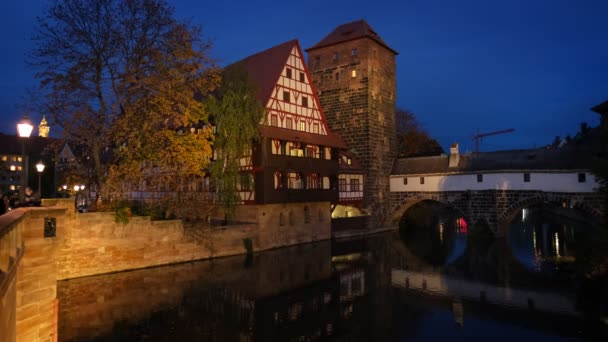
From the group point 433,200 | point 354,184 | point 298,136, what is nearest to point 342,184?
point 354,184

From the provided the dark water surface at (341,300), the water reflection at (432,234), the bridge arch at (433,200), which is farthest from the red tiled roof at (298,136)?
the bridge arch at (433,200)

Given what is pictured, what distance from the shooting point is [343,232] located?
110 ft

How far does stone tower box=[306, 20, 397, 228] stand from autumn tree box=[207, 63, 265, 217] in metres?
13.7

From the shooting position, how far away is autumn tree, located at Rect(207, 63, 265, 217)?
79.3 feet

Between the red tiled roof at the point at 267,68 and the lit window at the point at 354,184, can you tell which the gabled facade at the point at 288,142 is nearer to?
the red tiled roof at the point at 267,68

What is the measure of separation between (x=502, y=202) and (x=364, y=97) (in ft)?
46.8

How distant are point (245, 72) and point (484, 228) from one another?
2269 cm

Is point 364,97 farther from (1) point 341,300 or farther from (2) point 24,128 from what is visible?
(2) point 24,128

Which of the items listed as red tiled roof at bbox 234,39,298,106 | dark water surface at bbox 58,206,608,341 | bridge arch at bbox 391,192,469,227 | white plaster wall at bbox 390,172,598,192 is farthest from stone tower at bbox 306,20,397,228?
dark water surface at bbox 58,206,608,341

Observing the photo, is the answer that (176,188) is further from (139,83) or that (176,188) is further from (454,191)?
(454,191)

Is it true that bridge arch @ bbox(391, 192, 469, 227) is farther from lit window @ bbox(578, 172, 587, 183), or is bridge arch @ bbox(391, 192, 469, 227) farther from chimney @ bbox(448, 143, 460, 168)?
lit window @ bbox(578, 172, 587, 183)

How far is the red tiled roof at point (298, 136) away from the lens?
25.7 meters

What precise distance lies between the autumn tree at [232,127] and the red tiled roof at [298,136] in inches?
38.7

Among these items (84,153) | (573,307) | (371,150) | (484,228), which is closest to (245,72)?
(84,153)
